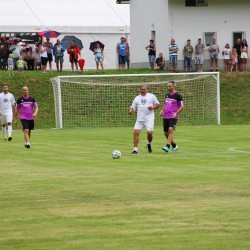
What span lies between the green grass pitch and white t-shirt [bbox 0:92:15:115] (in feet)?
20.8

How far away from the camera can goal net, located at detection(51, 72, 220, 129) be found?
163 feet

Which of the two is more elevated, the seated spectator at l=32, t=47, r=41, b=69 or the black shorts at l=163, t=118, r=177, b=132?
the seated spectator at l=32, t=47, r=41, b=69

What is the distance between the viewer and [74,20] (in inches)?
2457

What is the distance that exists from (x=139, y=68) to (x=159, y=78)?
8396 millimetres

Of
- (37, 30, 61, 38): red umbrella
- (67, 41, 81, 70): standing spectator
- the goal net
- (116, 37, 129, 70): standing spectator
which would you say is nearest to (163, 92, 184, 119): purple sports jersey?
the goal net

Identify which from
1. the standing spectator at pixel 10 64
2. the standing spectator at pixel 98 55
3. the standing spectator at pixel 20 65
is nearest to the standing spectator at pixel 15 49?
the standing spectator at pixel 20 65

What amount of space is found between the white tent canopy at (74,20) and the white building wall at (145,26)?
78cm

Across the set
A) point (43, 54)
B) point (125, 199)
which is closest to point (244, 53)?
point (43, 54)

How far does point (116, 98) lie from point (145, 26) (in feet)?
43.6

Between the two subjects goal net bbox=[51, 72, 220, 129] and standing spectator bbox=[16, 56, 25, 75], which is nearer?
goal net bbox=[51, 72, 220, 129]

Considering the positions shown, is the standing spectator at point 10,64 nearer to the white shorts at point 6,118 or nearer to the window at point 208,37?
the window at point 208,37

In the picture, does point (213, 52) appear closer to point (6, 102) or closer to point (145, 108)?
point (6, 102)

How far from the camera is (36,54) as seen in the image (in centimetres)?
5900

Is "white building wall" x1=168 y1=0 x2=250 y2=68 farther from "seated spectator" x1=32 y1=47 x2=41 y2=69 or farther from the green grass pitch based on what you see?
the green grass pitch
